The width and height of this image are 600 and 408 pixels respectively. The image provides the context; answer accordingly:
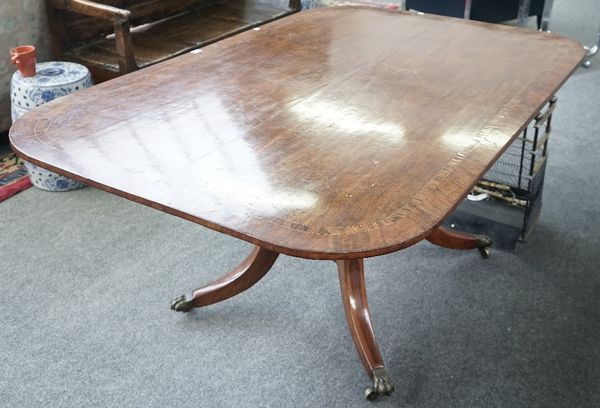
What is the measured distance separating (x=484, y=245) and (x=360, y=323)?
0.65 m

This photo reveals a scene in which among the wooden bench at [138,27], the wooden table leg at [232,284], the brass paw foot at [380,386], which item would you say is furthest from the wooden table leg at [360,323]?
the wooden bench at [138,27]

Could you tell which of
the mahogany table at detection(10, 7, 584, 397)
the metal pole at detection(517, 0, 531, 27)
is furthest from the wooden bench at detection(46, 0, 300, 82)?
the metal pole at detection(517, 0, 531, 27)

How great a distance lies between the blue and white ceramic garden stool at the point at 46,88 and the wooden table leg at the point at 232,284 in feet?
2.41

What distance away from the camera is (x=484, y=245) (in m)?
2.17

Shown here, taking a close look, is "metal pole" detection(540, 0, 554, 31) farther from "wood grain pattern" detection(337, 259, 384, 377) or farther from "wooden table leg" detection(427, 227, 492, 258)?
Result: "wood grain pattern" detection(337, 259, 384, 377)

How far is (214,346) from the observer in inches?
73.2

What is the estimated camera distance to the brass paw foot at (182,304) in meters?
1.96

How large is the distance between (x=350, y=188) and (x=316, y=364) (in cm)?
75

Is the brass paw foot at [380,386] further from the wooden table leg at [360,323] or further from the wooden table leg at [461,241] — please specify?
the wooden table leg at [461,241]

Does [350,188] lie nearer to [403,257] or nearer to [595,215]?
[403,257]

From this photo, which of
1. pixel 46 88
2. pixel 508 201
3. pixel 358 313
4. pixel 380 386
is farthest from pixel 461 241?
pixel 46 88

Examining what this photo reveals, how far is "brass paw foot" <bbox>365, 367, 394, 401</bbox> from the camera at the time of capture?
63.9 inches

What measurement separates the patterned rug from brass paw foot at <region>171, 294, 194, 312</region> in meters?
1.05

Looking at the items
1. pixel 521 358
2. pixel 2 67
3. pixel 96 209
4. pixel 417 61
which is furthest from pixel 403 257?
pixel 2 67
